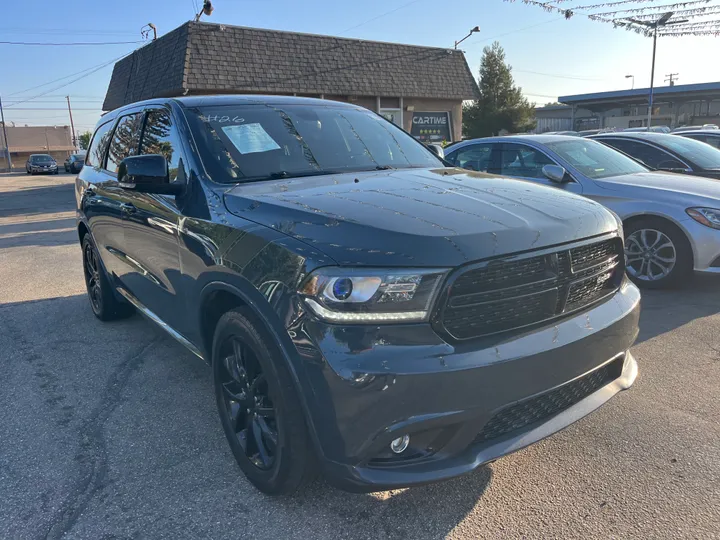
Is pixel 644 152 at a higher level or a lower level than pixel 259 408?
higher

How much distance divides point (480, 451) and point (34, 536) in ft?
6.30

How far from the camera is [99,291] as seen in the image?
5.20m

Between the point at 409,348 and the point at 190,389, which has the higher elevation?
the point at 409,348

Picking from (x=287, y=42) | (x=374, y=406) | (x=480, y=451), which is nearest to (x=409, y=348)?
(x=374, y=406)

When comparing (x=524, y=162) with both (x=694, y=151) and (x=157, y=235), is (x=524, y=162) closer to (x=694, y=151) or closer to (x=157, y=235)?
(x=694, y=151)

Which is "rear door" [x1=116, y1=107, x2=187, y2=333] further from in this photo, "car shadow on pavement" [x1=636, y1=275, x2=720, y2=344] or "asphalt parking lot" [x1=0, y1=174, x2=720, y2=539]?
"car shadow on pavement" [x1=636, y1=275, x2=720, y2=344]

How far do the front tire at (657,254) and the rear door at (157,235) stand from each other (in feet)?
15.2

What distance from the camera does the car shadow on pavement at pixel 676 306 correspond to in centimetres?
462

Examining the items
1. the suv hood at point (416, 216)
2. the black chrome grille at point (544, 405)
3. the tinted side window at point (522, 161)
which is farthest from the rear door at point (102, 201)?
the tinted side window at point (522, 161)

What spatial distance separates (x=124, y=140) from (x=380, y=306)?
322 cm

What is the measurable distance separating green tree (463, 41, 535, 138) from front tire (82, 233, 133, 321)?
4050 centimetres

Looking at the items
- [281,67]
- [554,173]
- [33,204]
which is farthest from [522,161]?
[33,204]

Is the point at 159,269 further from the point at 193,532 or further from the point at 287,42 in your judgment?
the point at 287,42

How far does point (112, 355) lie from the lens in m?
4.45
